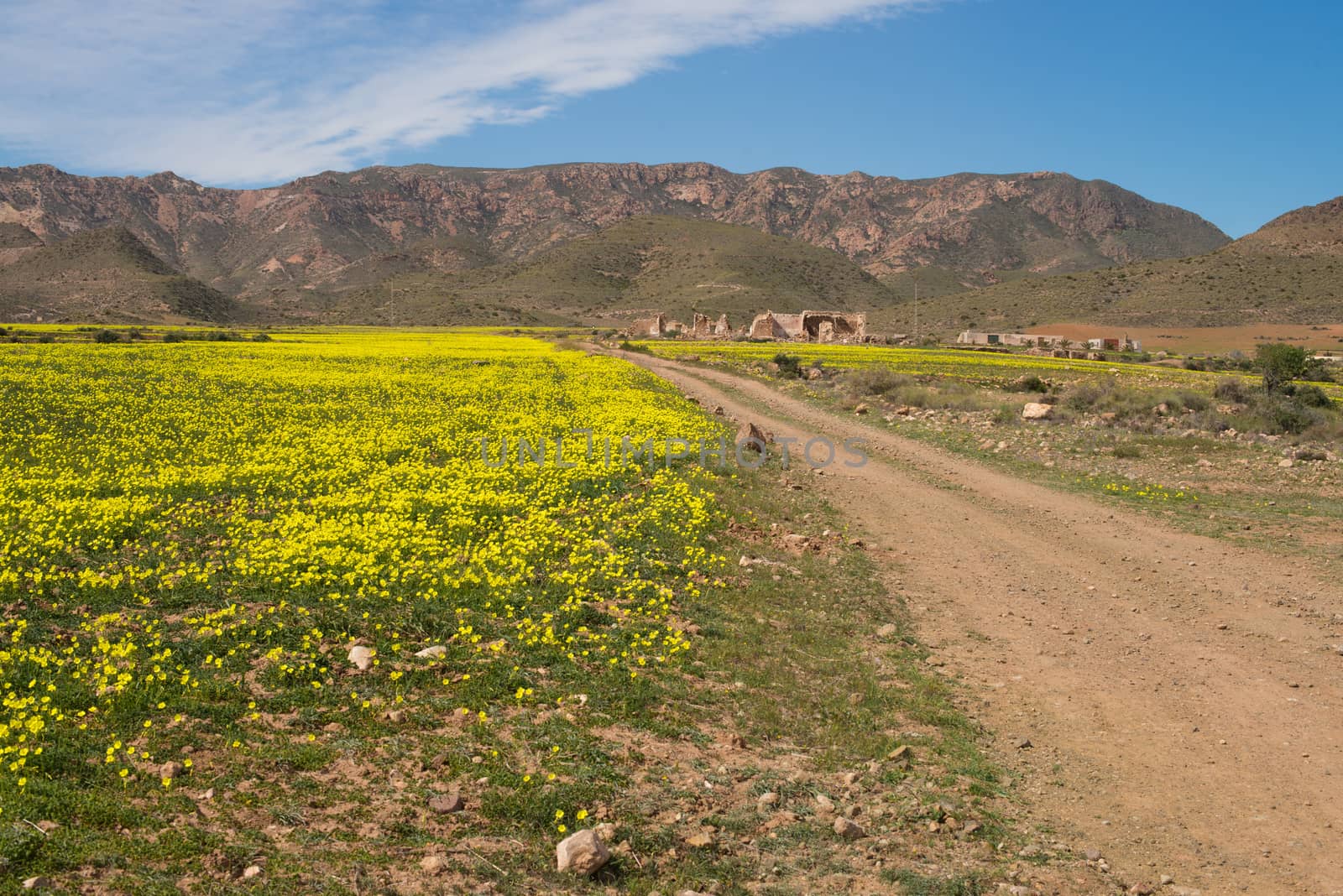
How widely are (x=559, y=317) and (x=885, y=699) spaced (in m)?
121

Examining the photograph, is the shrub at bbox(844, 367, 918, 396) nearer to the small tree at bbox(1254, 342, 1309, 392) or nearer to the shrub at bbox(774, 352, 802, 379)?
the shrub at bbox(774, 352, 802, 379)

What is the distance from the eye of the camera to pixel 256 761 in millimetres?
5793

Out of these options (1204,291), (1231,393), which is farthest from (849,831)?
(1204,291)

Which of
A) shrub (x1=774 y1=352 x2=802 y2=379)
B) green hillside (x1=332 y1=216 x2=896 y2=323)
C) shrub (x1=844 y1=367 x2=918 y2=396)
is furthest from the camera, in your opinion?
green hillside (x1=332 y1=216 x2=896 y2=323)

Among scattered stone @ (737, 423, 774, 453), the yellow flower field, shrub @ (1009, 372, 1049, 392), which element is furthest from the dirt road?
shrub @ (1009, 372, 1049, 392)

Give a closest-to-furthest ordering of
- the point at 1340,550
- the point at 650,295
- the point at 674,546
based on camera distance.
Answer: the point at 674,546 → the point at 1340,550 → the point at 650,295

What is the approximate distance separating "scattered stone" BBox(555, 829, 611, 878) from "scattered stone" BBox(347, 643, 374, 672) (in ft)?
9.94

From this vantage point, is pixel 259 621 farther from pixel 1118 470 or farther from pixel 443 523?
pixel 1118 470

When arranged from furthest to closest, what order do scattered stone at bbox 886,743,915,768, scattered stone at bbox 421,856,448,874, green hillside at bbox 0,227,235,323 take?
green hillside at bbox 0,227,235,323 → scattered stone at bbox 886,743,915,768 → scattered stone at bbox 421,856,448,874

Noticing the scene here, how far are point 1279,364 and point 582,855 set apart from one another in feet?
131

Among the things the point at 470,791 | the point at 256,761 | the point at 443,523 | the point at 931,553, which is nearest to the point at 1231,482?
the point at 931,553

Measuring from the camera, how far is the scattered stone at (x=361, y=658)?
7.25 meters

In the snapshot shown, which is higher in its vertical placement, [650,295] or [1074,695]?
[650,295]

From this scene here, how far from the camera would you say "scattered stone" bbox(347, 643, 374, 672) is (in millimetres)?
7246
